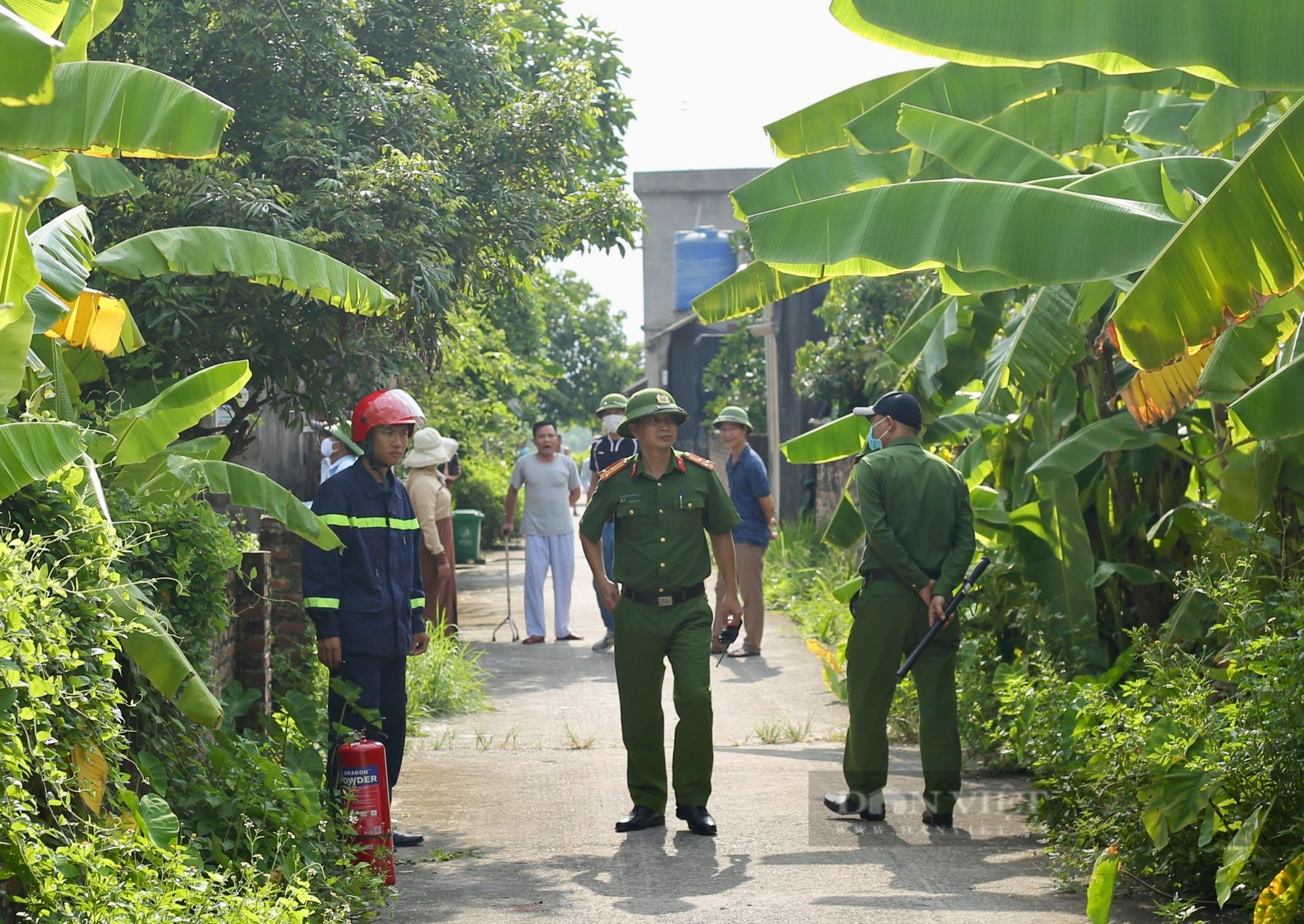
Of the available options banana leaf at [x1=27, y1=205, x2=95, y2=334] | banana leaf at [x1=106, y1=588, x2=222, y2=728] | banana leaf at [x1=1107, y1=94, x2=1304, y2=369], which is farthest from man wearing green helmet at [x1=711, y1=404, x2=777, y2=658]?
→ banana leaf at [x1=106, y1=588, x2=222, y2=728]

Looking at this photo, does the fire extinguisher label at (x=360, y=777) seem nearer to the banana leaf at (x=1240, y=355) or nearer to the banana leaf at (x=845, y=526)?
the banana leaf at (x=1240, y=355)

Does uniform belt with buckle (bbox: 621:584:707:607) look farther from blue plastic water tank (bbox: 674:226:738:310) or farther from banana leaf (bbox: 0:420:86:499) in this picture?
blue plastic water tank (bbox: 674:226:738:310)

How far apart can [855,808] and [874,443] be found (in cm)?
197

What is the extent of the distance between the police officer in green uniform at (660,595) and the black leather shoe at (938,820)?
1.08 m

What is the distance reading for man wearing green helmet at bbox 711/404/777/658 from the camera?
12.9 metres

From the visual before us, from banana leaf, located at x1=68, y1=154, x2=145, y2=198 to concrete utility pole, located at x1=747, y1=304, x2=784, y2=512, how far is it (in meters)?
16.9

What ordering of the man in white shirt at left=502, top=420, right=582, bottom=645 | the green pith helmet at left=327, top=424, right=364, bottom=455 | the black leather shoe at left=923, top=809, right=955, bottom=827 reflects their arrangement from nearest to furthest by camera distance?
the green pith helmet at left=327, top=424, right=364, bottom=455 → the black leather shoe at left=923, top=809, right=955, bottom=827 → the man in white shirt at left=502, top=420, right=582, bottom=645

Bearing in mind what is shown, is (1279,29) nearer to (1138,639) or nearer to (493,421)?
(1138,639)

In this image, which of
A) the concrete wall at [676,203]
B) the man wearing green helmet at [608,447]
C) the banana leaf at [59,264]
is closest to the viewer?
the banana leaf at [59,264]

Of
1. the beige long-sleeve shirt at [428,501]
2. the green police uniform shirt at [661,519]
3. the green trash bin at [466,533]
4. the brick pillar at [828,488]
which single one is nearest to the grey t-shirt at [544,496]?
the beige long-sleeve shirt at [428,501]

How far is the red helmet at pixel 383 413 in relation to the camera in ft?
23.2

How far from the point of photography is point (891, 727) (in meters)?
9.68

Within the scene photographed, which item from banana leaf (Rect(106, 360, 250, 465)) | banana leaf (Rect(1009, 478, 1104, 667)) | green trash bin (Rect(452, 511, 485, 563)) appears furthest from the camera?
green trash bin (Rect(452, 511, 485, 563))

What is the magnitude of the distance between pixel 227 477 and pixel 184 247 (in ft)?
4.42
